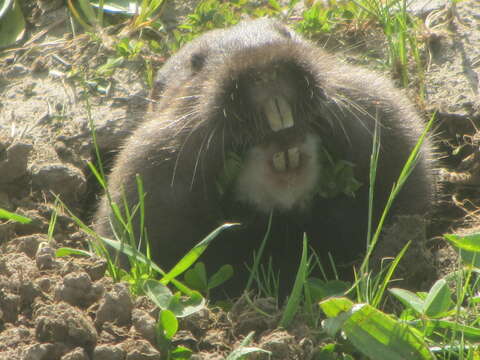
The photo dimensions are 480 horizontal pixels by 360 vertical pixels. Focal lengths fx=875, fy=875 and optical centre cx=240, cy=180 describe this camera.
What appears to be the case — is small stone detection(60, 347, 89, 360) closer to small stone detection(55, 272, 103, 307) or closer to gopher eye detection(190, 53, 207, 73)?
small stone detection(55, 272, 103, 307)

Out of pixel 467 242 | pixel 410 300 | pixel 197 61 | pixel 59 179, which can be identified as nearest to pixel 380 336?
pixel 410 300

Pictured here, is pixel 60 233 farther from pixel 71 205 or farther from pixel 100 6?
pixel 100 6

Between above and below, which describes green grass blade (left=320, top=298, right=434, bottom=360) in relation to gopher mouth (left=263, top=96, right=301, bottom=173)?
below

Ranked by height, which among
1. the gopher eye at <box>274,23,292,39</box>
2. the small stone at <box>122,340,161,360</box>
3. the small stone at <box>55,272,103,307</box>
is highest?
the gopher eye at <box>274,23,292,39</box>

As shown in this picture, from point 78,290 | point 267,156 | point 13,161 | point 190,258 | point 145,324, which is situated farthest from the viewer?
point 13,161

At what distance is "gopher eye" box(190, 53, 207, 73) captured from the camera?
3182 mm

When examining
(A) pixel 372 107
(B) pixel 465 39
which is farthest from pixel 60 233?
(B) pixel 465 39

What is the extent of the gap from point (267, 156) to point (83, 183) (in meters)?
1.07

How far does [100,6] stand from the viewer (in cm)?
431

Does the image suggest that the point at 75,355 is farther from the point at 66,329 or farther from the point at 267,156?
the point at 267,156

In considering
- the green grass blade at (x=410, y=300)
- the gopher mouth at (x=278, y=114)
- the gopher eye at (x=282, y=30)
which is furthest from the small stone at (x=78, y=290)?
the gopher eye at (x=282, y=30)

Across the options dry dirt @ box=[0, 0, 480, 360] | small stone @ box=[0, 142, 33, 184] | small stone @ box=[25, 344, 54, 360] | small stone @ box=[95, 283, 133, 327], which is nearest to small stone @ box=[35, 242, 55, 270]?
dry dirt @ box=[0, 0, 480, 360]

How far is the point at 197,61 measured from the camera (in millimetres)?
3209

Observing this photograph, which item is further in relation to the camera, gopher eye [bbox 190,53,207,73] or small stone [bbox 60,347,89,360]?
gopher eye [bbox 190,53,207,73]
